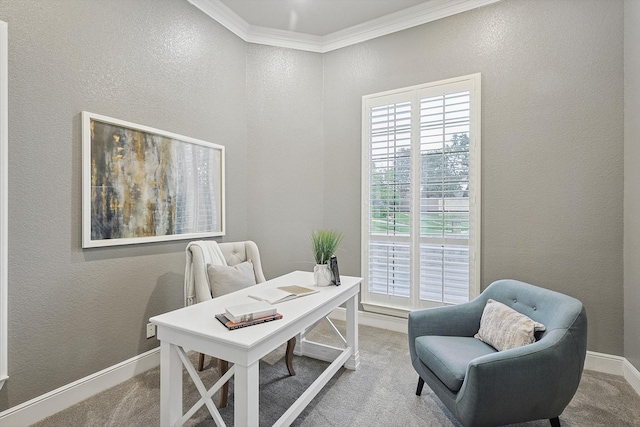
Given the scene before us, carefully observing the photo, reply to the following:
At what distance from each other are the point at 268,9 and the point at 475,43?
6.61 feet

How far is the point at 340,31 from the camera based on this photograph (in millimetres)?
3566

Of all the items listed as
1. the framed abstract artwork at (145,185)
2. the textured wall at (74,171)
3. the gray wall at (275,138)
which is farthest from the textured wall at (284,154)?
the textured wall at (74,171)

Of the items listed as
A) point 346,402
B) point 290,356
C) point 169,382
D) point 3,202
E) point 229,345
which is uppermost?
point 3,202

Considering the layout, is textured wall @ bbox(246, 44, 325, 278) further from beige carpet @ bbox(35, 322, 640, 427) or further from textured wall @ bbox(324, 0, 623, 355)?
beige carpet @ bbox(35, 322, 640, 427)

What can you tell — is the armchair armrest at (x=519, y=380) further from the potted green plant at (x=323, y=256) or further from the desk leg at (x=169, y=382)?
the desk leg at (x=169, y=382)

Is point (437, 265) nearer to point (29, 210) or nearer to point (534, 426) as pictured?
point (534, 426)

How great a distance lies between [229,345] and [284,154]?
259 cm

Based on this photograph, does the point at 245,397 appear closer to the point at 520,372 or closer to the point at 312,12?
the point at 520,372

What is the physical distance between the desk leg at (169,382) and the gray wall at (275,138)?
932 mm

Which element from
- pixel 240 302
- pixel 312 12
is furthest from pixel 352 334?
pixel 312 12

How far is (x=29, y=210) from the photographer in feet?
6.10

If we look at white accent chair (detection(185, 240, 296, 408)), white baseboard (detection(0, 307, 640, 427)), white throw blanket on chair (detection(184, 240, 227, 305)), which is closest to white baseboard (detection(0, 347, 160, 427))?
white baseboard (detection(0, 307, 640, 427))

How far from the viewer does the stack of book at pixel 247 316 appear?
154 cm

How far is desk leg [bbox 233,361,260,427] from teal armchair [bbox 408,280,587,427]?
3.35ft
